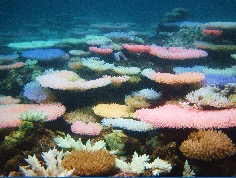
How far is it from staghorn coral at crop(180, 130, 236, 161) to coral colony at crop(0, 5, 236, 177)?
0.04ft

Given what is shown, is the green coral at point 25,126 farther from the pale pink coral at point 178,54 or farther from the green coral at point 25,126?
the pale pink coral at point 178,54

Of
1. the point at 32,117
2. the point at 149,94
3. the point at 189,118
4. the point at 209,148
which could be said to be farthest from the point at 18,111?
the point at 209,148

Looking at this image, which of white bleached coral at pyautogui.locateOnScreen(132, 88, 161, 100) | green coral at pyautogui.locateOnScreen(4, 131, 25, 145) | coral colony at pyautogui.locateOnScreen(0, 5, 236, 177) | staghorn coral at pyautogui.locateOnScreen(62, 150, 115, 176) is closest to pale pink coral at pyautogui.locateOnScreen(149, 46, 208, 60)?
coral colony at pyautogui.locateOnScreen(0, 5, 236, 177)

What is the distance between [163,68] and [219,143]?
297 cm

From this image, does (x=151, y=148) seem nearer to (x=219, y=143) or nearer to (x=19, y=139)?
(x=219, y=143)

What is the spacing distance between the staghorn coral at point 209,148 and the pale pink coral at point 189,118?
15 centimetres

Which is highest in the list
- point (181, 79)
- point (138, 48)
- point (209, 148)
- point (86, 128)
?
point (138, 48)

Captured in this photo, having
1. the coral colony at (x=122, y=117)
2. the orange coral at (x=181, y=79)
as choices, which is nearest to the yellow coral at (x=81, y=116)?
the coral colony at (x=122, y=117)

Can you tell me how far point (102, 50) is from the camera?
20.3 ft

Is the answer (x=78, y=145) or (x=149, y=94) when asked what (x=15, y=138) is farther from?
(x=149, y=94)

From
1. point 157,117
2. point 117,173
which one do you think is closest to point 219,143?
point 157,117

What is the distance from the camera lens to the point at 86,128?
382 centimetres

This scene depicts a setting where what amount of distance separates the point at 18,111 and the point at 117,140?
5.83ft

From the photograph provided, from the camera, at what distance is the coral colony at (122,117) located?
2.88 m
